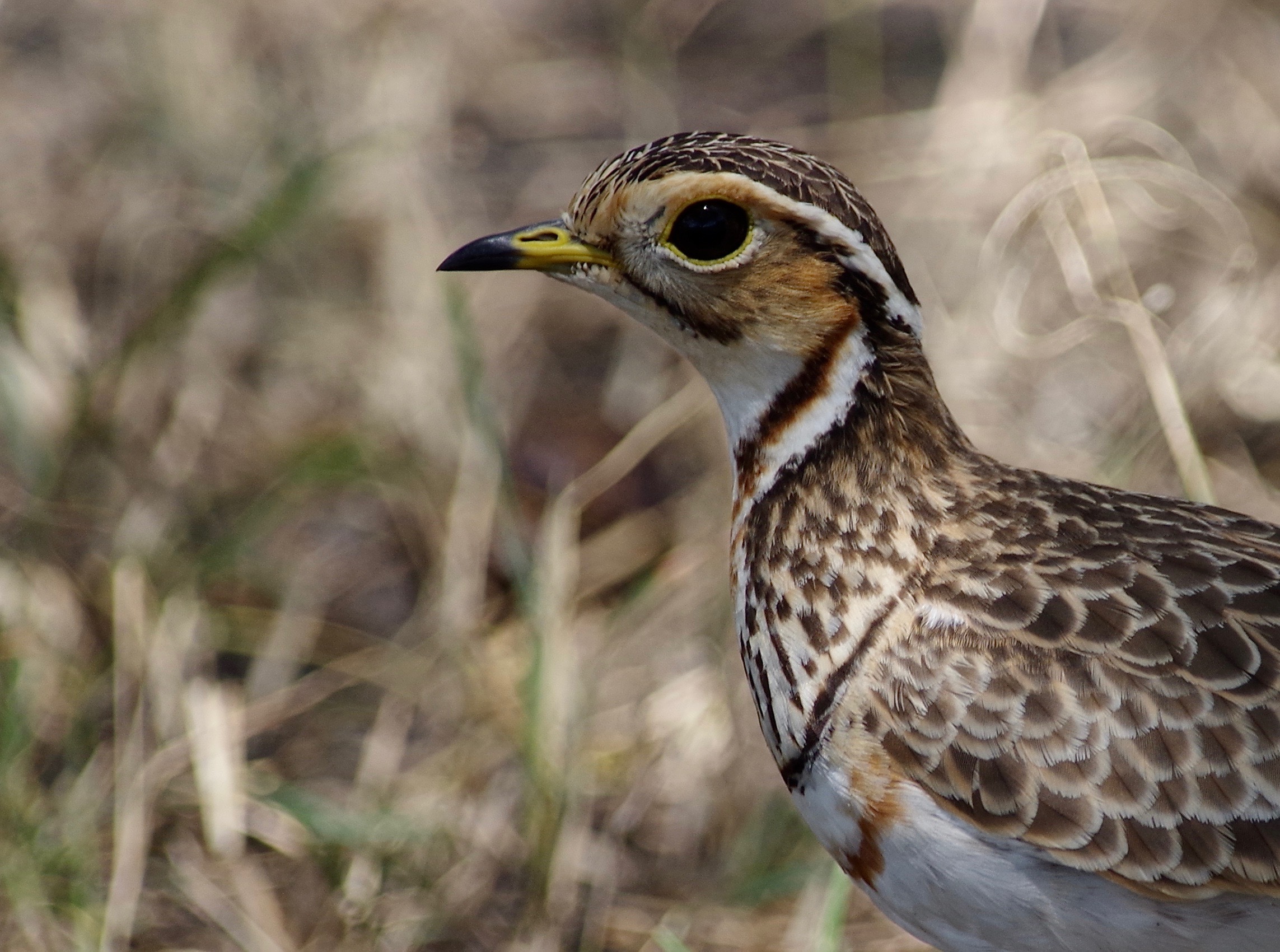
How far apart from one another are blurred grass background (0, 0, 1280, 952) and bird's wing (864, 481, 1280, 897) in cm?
96

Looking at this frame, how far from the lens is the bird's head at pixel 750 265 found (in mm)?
3361

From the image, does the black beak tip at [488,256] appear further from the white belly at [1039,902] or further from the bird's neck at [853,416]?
the white belly at [1039,902]

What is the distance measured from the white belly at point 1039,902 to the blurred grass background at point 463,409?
2.61ft

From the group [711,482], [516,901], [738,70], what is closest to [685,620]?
[711,482]

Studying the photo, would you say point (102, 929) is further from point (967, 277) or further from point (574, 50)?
point (574, 50)

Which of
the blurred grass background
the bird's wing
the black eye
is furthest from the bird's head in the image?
the blurred grass background

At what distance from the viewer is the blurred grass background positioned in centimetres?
460

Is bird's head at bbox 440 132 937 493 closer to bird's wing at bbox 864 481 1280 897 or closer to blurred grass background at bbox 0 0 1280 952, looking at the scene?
bird's wing at bbox 864 481 1280 897

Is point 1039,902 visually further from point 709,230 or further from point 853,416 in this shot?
point 709,230

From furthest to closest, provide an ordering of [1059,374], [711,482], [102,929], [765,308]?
[1059,374]
[711,482]
[102,929]
[765,308]

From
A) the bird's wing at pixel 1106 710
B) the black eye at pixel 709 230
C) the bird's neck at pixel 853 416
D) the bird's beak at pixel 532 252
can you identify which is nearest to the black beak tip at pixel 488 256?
the bird's beak at pixel 532 252

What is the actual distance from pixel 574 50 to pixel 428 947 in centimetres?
452

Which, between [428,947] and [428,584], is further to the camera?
[428,584]

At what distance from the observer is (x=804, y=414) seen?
3.54 m
